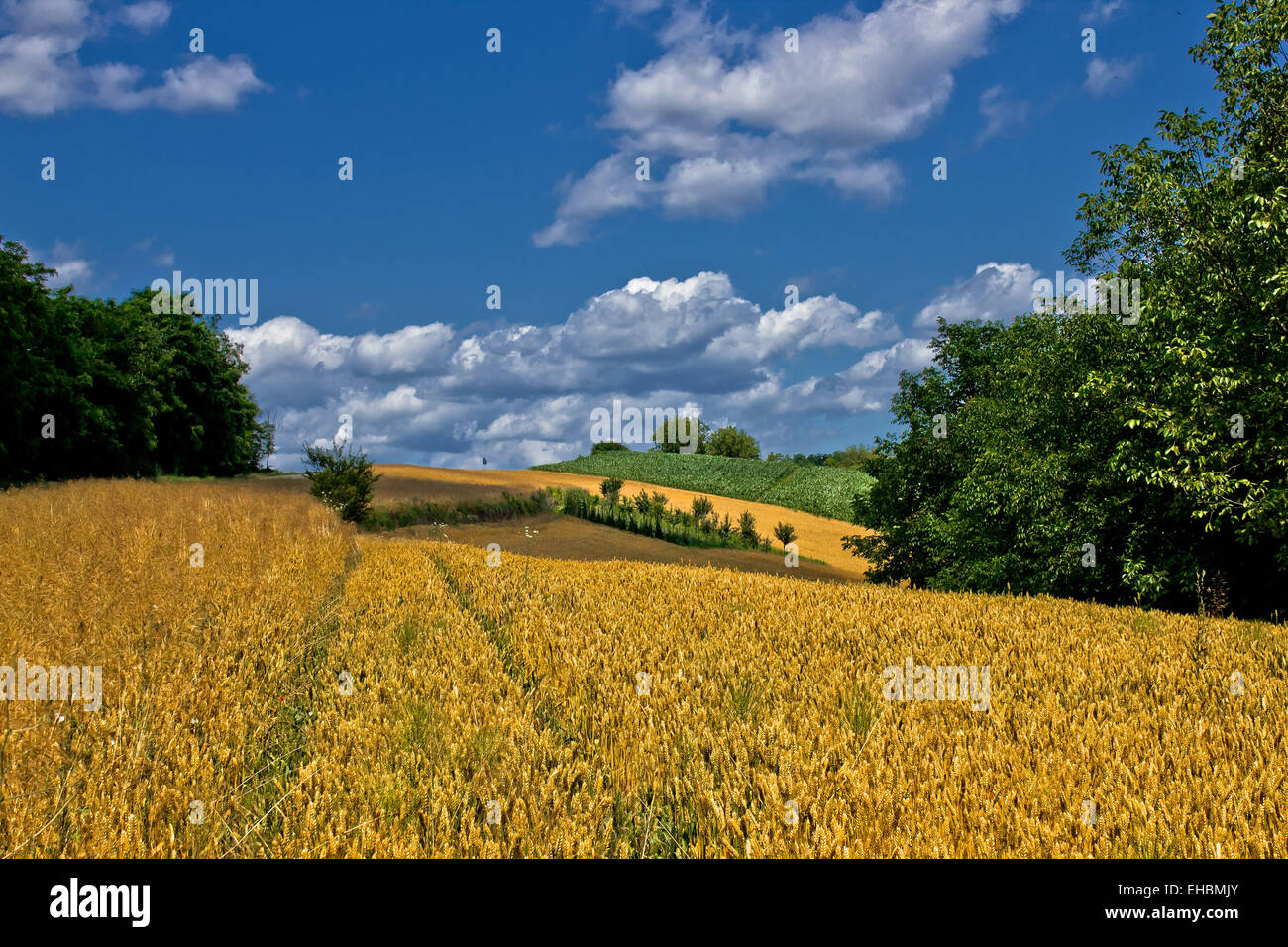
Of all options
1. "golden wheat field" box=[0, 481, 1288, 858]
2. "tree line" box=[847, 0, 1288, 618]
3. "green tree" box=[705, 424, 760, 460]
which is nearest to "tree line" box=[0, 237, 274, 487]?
"golden wheat field" box=[0, 481, 1288, 858]

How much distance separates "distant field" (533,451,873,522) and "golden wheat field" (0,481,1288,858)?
65.7 m

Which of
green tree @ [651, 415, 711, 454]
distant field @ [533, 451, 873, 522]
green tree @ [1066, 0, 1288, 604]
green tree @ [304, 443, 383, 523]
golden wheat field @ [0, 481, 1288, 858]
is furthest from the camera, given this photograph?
green tree @ [651, 415, 711, 454]

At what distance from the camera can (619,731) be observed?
5031mm

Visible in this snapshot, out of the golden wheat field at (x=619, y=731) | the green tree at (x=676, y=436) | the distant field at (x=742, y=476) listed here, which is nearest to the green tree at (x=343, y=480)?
the golden wheat field at (x=619, y=731)

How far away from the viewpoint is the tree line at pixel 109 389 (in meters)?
41.1

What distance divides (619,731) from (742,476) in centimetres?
8858

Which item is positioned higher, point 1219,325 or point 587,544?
point 1219,325

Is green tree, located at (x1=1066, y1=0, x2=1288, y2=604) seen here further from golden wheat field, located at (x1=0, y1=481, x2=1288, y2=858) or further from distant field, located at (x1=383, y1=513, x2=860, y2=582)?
distant field, located at (x1=383, y1=513, x2=860, y2=582)

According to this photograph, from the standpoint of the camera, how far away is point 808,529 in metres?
56.5

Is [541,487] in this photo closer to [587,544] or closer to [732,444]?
[587,544]

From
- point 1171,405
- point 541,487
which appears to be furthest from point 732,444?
point 1171,405

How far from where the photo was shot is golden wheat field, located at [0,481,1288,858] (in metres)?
3.69

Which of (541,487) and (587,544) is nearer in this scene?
(587,544)
